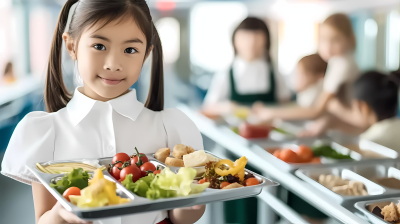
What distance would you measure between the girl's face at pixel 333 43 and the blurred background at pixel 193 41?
0.26 meters

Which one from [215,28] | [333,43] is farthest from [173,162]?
[215,28]

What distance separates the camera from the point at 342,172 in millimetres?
1627

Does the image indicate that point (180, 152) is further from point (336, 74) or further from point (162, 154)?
point (336, 74)

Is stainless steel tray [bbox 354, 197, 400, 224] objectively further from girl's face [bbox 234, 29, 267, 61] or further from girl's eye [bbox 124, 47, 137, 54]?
girl's face [bbox 234, 29, 267, 61]

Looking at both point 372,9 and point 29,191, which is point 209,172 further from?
point 29,191

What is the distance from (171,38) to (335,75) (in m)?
2.10

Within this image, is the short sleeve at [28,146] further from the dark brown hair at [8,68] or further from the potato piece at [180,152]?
the dark brown hair at [8,68]

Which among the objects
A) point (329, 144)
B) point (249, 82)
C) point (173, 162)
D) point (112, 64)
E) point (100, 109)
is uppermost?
point (112, 64)

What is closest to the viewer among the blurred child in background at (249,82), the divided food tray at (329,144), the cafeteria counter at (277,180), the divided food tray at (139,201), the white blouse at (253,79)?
the divided food tray at (139,201)

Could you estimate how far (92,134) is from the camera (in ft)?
3.38


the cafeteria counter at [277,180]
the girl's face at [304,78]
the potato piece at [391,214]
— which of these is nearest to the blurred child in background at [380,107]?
the cafeteria counter at [277,180]

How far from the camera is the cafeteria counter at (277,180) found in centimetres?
120

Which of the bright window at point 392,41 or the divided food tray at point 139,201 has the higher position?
the bright window at point 392,41

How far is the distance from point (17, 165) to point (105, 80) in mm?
280
